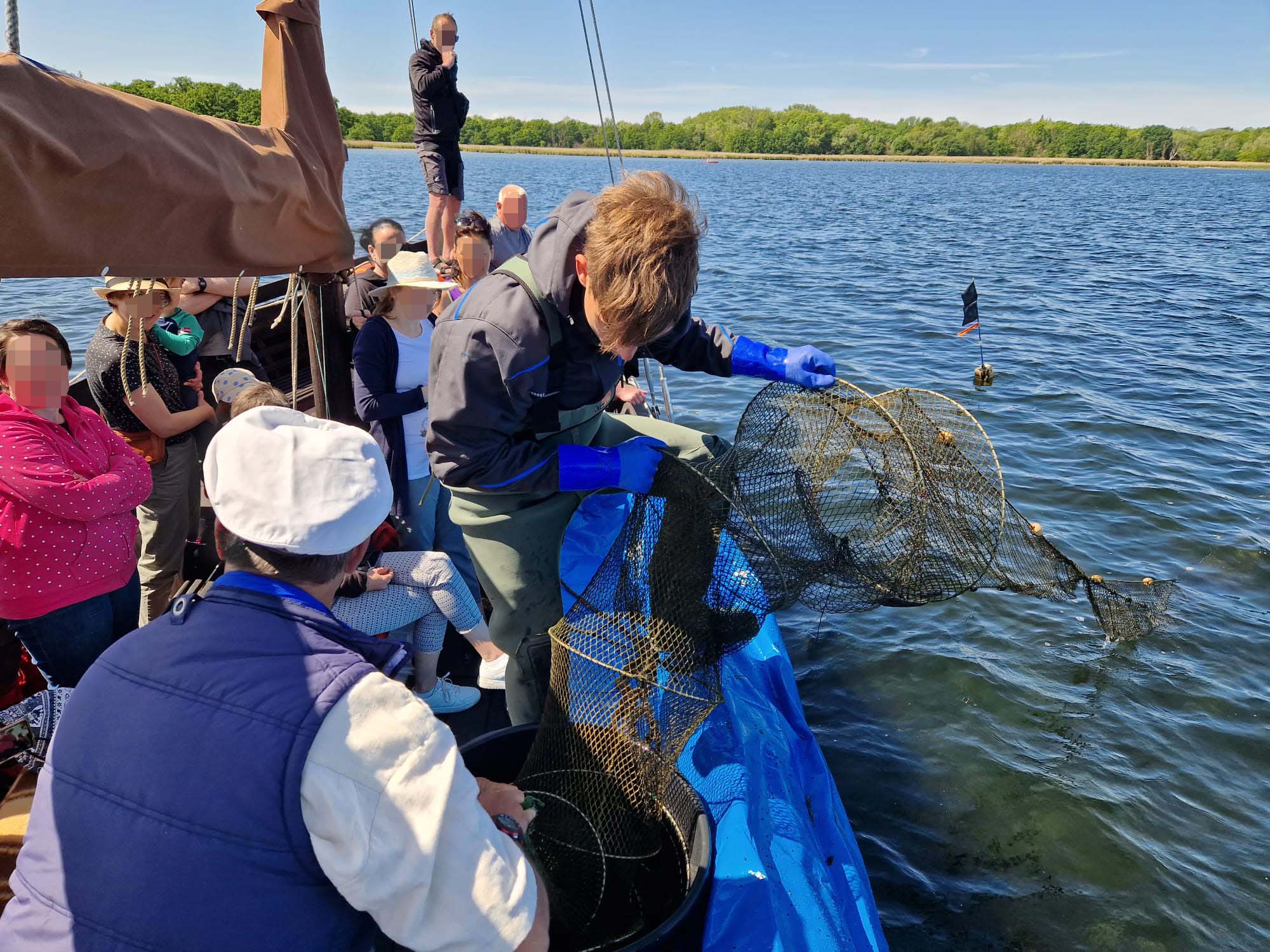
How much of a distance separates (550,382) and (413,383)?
1639 millimetres

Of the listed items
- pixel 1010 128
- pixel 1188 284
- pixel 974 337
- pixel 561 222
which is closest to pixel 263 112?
pixel 561 222

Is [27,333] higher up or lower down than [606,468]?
higher up

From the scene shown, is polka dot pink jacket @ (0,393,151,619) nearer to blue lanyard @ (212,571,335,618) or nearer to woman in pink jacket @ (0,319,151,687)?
woman in pink jacket @ (0,319,151,687)

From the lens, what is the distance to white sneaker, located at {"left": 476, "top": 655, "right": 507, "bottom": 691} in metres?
3.95

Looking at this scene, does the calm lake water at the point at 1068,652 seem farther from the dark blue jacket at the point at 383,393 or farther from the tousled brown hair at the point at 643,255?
the tousled brown hair at the point at 643,255

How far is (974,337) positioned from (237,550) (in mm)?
15489

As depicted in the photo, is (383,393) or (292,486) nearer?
(292,486)

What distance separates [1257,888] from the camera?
4.55m

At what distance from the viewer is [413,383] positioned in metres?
4.21

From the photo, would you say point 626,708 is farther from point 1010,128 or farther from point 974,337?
point 1010,128

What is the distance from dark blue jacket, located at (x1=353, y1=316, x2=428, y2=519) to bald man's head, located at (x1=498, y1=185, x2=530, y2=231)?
3032 mm

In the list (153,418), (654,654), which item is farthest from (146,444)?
(654,654)

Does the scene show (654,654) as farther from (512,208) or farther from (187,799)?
(512,208)

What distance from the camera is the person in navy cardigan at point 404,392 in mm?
4066
